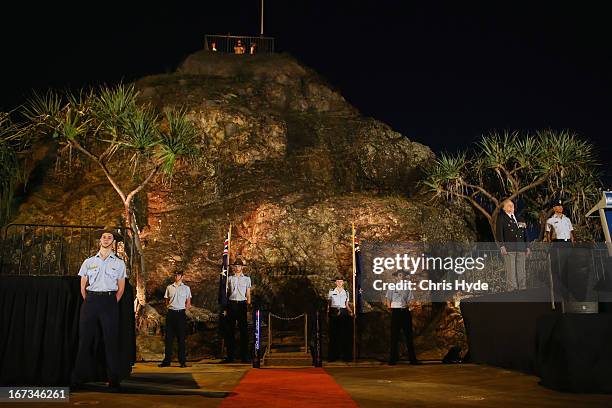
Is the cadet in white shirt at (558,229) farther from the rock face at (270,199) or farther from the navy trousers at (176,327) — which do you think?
the rock face at (270,199)

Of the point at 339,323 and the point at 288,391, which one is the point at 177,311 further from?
the point at 288,391

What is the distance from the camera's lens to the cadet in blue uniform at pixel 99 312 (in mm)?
5477

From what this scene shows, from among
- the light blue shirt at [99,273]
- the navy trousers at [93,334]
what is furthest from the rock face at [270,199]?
the light blue shirt at [99,273]

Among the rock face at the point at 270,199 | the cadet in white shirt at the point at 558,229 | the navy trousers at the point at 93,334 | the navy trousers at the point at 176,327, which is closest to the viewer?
the navy trousers at the point at 93,334

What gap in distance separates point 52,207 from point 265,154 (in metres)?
6.95

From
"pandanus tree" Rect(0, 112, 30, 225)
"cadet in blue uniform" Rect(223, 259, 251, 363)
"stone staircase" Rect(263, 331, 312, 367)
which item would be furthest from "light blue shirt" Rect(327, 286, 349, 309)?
"pandanus tree" Rect(0, 112, 30, 225)

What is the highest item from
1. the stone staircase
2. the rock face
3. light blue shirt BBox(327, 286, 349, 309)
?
the rock face

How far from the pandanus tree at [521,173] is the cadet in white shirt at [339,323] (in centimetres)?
755

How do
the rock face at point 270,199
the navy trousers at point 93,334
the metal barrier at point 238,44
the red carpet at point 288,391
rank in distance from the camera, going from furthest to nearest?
the metal barrier at point 238,44 → the rock face at point 270,199 → the navy trousers at point 93,334 → the red carpet at point 288,391

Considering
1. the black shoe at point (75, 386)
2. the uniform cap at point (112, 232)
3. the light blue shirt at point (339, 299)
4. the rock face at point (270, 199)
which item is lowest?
the black shoe at point (75, 386)

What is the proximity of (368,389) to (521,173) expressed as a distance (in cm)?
1444

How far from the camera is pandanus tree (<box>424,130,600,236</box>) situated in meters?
17.0

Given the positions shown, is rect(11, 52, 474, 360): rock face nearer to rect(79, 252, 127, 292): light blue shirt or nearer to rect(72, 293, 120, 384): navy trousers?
rect(72, 293, 120, 384): navy trousers

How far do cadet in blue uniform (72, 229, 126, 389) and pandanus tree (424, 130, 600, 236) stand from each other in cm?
1309
